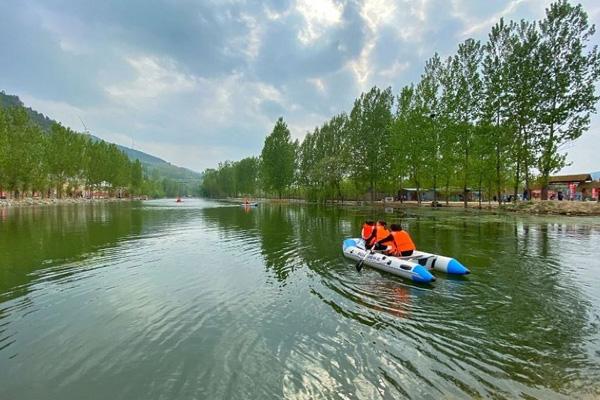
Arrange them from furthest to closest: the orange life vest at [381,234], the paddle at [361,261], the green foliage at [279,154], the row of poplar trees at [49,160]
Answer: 1. the green foliage at [279,154]
2. the row of poplar trees at [49,160]
3. the orange life vest at [381,234]
4. the paddle at [361,261]

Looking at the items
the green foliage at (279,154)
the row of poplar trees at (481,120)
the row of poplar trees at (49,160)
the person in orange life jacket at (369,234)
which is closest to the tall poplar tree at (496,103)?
the row of poplar trees at (481,120)

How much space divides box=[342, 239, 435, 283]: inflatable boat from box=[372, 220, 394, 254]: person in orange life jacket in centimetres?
58

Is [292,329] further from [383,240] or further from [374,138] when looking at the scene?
[374,138]

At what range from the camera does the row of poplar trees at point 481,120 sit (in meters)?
37.6

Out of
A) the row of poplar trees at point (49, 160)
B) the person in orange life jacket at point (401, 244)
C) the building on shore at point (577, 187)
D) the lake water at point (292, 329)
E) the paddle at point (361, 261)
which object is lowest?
the lake water at point (292, 329)

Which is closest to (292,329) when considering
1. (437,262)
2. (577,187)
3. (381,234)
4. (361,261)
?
(361,261)

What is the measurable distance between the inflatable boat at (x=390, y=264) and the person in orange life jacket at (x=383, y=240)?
58 centimetres

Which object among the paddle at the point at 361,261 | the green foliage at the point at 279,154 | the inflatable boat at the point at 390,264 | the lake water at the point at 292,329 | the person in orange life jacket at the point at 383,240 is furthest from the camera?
the green foliage at the point at 279,154

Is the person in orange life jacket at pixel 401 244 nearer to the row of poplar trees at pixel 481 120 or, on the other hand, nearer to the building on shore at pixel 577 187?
the row of poplar trees at pixel 481 120

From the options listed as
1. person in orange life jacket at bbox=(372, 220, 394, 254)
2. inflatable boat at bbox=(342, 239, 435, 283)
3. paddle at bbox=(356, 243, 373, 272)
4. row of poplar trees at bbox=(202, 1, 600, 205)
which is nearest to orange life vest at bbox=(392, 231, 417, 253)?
person in orange life jacket at bbox=(372, 220, 394, 254)

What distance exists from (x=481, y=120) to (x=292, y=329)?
48.0 meters

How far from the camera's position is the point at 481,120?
1785 inches

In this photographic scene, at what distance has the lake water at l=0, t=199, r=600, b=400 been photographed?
214 inches

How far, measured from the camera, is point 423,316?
8.46 m
